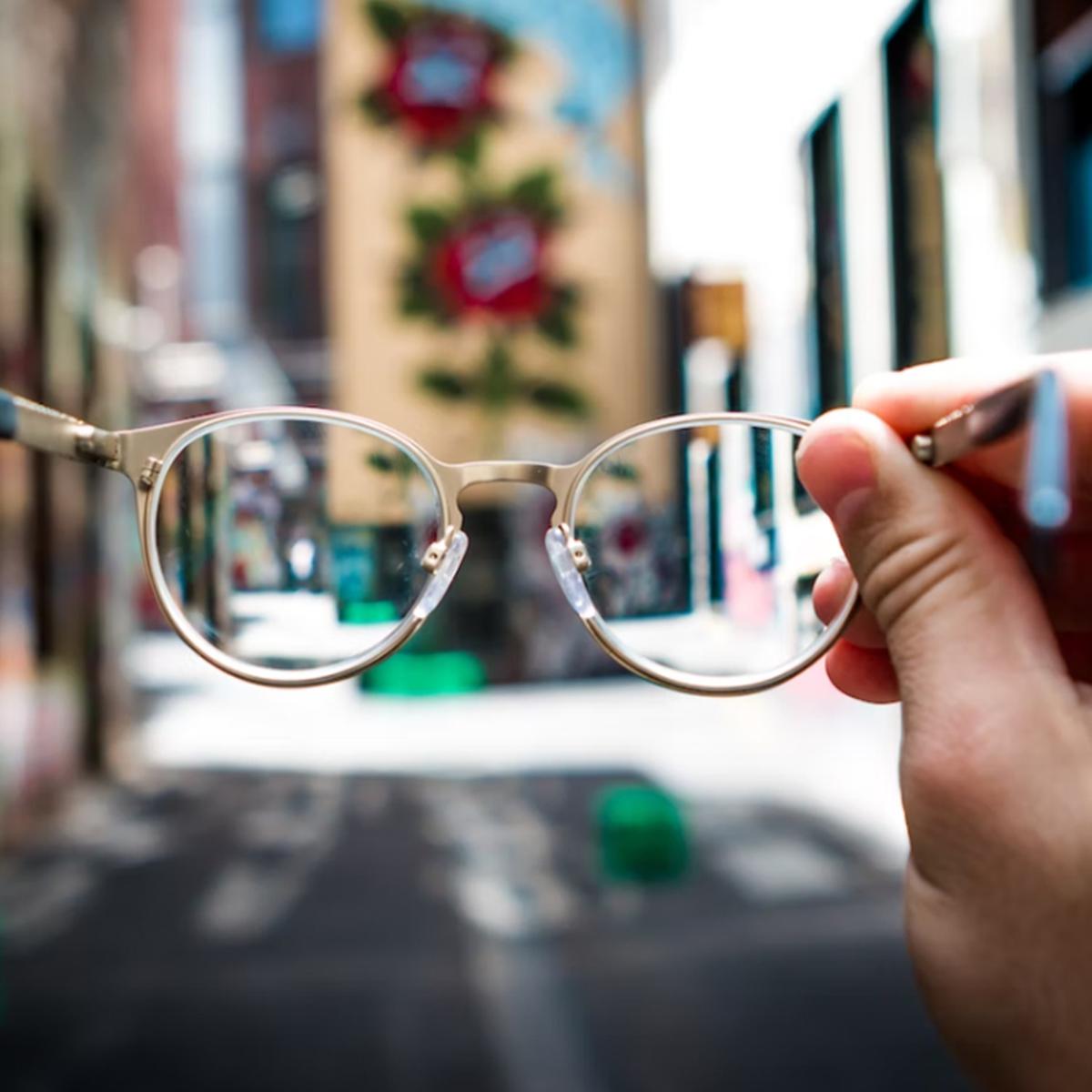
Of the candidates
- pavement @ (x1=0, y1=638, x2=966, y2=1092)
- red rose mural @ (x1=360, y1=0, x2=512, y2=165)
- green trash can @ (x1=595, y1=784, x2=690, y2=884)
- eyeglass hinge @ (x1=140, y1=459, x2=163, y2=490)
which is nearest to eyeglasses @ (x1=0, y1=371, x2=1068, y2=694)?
eyeglass hinge @ (x1=140, y1=459, x2=163, y2=490)

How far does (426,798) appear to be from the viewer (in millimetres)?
3580

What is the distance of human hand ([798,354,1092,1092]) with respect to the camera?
17.1 inches

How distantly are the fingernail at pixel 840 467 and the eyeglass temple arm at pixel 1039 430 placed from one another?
6 cm

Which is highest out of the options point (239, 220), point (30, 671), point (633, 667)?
point (239, 220)

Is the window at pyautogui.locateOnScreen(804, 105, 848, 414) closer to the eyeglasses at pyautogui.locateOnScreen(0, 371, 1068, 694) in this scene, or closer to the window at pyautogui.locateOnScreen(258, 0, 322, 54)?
the eyeglasses at pyautogui.locateOnScreen(0, 371, 1068, 694)

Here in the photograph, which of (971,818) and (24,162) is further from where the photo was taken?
(24,162)

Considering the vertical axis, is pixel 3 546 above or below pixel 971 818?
above

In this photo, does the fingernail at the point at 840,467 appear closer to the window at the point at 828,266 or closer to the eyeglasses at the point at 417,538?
the eyeglasses at the point at 417,538

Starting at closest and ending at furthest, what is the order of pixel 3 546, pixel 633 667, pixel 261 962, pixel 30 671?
pixel 633 667 → pixel 261 962 → pixel 3 546 → pixel 30 671

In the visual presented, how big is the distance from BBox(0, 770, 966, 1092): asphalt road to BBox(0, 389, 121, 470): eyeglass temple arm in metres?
1.84

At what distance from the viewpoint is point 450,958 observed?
8.10 feet

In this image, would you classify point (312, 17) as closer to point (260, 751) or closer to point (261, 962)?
point (260, 751)

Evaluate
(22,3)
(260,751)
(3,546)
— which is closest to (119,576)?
(260,751)

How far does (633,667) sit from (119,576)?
4.04 metres
